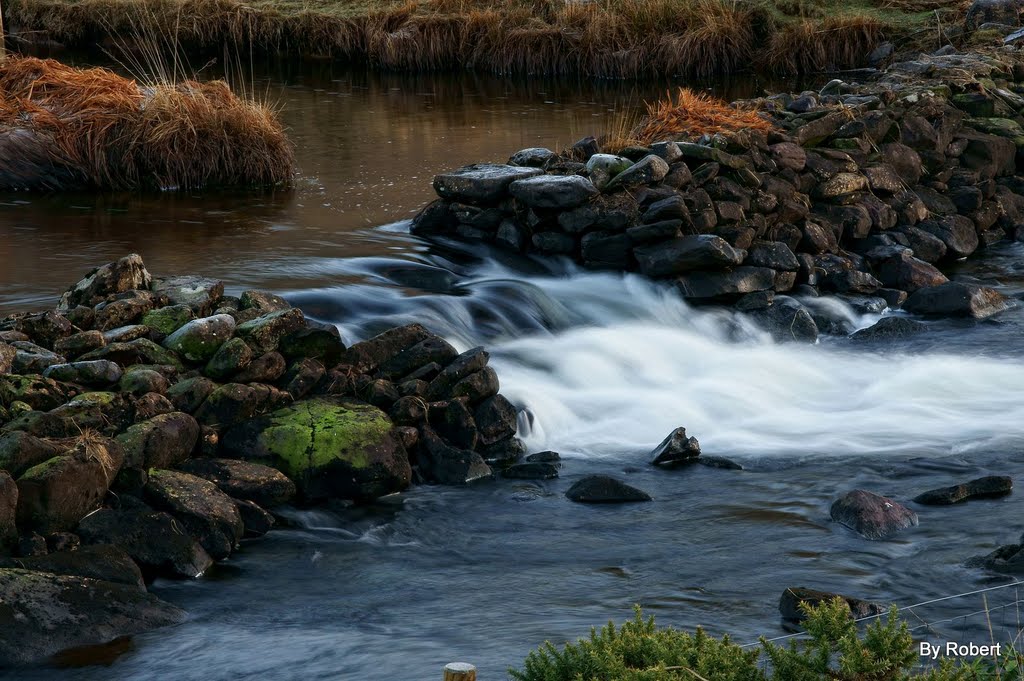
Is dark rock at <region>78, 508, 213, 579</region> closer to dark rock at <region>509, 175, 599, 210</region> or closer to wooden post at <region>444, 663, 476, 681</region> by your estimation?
wooden post at <region>444, 663, 476, 681</region>

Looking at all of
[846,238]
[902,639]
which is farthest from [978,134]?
[902,639]

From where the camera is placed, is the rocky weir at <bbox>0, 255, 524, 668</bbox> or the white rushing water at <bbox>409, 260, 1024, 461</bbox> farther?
the white rushing water at <bbox>409, 260, 1024, 461</bbox>

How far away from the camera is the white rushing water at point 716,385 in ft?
26.8

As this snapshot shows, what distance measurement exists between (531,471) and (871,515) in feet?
6.61

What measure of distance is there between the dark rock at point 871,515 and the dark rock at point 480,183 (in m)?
5.30

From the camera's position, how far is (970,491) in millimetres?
6980

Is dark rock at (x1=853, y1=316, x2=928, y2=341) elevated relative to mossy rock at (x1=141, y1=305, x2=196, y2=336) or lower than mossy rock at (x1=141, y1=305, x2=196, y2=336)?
lower

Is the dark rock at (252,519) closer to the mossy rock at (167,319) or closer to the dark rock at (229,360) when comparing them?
the dark rock at (229,360)

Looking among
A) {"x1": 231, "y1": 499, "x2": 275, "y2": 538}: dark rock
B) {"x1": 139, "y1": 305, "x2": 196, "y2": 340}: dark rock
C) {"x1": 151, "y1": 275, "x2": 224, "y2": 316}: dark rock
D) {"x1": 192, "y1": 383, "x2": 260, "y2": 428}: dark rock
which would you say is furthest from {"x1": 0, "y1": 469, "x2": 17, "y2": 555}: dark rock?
{"x1": 151, "y1": 275, "x2": 224, "y2": 316}: dark rock

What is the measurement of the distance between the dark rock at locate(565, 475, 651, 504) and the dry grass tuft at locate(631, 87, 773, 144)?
19.2ft

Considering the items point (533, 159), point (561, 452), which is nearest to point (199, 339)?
point (561, 452)

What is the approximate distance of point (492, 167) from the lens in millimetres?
11617

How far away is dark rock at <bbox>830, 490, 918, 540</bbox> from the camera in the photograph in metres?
6.49

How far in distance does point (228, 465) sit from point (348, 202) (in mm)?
6424
